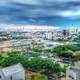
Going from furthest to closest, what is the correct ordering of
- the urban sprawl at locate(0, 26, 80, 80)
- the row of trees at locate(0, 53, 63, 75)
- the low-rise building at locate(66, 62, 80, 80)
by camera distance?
the urban sprawl at locate(0, 26, 80, 80) < the row of trees at locate(0, 53, 63, 75) < the low-rise building at locate(66, 62, 80, 80)

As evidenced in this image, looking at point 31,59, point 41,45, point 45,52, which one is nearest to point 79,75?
point 31,59

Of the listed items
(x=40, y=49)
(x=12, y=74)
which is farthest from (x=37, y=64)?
(x=40, y=49)

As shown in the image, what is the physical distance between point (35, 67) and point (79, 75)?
1616mm

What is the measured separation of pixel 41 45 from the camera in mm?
6945

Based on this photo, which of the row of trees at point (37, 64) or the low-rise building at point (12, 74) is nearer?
the low-rise building at point (12, 74)

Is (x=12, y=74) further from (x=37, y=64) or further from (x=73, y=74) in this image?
(x=37, y=64)

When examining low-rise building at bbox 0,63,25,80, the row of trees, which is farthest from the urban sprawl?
low-rise building at bbox 0,63,25,80

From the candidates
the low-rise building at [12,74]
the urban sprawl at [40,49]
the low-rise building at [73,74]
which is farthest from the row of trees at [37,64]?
the low-rise building at [12,74]

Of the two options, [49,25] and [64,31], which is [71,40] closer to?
[64,31]

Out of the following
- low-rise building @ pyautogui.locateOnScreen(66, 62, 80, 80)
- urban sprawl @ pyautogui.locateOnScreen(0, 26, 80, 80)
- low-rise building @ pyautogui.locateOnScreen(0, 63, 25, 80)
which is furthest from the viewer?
urban sprawl @ pyautogui.locateOnScreen(0, 26, 80, 80)

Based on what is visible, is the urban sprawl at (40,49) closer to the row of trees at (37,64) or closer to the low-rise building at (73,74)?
the row of trees at (37,64)

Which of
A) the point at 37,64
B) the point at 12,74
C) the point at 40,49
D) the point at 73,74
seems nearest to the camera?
the point at 73,74

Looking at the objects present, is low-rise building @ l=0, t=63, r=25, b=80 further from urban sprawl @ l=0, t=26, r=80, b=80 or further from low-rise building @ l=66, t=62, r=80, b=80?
low-rise building @ l=66, t=62, r=80, b=80

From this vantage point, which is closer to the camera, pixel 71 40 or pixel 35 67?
pixel 35 67
